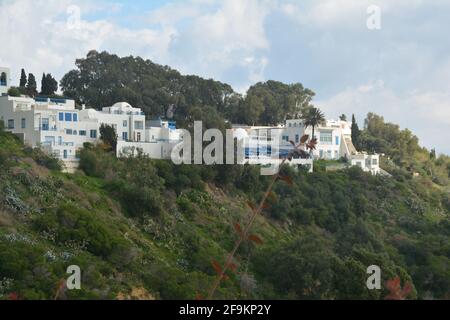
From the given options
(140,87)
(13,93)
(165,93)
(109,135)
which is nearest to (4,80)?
(13,93)

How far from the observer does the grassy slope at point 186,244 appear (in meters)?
24.2

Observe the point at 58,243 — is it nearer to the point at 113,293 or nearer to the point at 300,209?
the point at 113,293

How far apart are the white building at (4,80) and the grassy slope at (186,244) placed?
7.03 m

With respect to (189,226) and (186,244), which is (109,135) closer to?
(189,226)

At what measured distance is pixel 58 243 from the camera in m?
26.2

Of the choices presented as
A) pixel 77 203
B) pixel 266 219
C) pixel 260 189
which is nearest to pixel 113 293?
pixel 77 203

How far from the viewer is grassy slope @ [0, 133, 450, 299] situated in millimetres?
24203

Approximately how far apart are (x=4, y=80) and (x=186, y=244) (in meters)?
18.6

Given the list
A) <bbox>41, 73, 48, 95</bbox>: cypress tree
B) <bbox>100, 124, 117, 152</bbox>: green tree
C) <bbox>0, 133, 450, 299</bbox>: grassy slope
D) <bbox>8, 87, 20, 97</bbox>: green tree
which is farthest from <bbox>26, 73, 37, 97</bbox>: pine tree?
<bbox>0, 133, 450, 299</bbox>: grassy slope

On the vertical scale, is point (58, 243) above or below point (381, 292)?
above

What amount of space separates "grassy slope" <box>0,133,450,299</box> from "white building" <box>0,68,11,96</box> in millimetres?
7026

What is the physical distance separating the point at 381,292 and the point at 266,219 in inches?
518

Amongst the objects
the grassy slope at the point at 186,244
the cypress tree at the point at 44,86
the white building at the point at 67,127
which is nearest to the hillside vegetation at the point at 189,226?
the grassy slope at the point at 186,244
